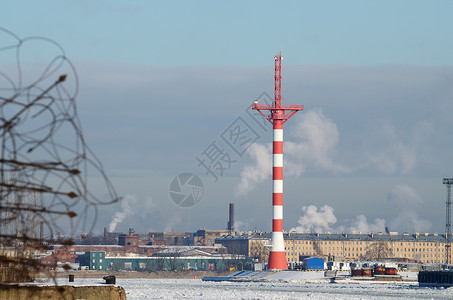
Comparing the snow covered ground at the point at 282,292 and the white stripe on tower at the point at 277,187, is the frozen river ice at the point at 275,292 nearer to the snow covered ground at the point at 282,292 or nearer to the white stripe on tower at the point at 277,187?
the snow covered ground at the point at 282,292

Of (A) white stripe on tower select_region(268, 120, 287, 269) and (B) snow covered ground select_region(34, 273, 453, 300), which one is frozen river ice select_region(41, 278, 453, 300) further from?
(A) white stripe on tower select_region(268, 120, 287, 269)

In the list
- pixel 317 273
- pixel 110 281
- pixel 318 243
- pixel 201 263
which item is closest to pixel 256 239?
pixel 318 243

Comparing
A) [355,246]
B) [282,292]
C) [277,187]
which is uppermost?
[277,187]

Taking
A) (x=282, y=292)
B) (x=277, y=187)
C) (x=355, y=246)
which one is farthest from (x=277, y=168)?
(x=355, y=246)

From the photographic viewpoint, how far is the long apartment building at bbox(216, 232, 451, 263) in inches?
7520

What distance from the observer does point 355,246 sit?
7731 inches

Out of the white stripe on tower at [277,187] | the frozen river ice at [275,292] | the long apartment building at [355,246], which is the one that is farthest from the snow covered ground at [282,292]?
the long apartment building at [355,246]

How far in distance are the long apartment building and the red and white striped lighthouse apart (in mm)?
89032

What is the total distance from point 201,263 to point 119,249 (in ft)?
71.5

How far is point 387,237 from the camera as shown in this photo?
649 ft

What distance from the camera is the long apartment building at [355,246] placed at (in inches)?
7520

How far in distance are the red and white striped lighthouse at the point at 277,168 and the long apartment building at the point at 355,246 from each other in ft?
292

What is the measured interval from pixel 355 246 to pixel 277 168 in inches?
4316

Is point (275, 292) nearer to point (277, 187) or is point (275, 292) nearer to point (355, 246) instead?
point (277, 187)
